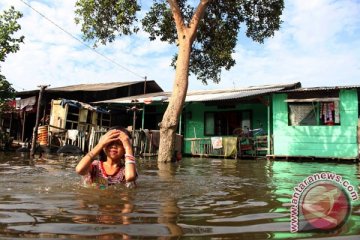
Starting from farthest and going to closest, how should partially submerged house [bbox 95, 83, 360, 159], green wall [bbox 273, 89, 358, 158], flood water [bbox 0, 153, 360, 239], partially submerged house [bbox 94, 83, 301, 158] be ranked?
1. partially submerged house [bbox 94, 83, 301, 158]
2. partially submerged house [bbox 95, 83, 360, 159]
3. green wall [bbox 273, 89, 358, 158]
4. flood water [bbox 0, 153, 360, 239]

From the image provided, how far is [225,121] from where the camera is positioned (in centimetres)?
1866

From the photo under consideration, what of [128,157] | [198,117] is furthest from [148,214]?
[198,117]

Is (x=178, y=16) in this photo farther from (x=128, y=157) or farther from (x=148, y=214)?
(x=148, y=214)

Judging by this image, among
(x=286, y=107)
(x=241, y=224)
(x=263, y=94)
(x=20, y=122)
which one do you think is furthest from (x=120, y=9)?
(x=20, y=122)

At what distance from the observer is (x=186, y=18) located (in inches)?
593

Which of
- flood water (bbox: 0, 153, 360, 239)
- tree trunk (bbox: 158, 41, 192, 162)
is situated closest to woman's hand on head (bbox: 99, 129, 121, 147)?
flood water (bbox: 0, 153, 360, 239)

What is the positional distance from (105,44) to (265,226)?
1254 centimetres

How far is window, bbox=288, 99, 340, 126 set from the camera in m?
13.9

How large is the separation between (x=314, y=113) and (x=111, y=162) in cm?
1178

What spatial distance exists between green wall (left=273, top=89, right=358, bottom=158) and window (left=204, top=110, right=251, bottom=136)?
293 cm

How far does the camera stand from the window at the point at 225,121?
18.1m

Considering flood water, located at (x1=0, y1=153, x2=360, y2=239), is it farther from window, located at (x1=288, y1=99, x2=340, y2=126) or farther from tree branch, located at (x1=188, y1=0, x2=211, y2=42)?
window, located at (x1=288, y1=99, x2=340, y2=126)

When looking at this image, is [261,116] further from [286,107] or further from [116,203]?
[116,203]

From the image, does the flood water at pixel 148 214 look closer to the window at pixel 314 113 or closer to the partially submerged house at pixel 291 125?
the partially submerged house at pixel 291 125
